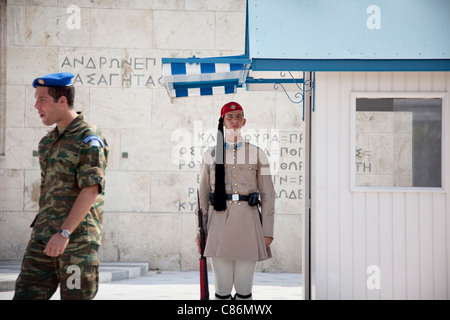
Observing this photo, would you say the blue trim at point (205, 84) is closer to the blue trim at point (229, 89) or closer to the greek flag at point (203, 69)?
the greek flag at point (203, 69)

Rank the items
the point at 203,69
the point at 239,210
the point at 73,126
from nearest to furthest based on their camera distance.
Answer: the point at 73,126, the point at 239,210, the point at 203,69

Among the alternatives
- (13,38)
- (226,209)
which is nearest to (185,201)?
(13,38)

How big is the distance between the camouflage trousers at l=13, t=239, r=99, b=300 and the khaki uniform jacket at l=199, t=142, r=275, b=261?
187cm

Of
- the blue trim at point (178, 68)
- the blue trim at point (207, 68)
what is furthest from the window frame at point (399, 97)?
the blue trim at point (178, 68)

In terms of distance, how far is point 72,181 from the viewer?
4.54 meters

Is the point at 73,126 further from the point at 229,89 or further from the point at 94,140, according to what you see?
the point at 229,89

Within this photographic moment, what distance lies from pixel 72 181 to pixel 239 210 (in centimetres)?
203

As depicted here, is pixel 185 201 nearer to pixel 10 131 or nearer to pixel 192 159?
pixel 192 159

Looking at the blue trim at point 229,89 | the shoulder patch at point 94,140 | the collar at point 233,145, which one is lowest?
the shoulder patch at point 94,140

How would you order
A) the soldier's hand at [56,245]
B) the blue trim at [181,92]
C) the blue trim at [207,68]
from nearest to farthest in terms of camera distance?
the soldier's hand at [56,245] < the blue trim at [207,68] < the blue trim at [181,92]

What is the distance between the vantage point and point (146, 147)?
12195mm

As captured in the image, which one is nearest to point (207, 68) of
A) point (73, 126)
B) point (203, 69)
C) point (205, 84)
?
point (203, 69)

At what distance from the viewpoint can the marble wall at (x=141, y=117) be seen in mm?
12039

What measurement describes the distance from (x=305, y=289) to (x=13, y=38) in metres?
7.07
